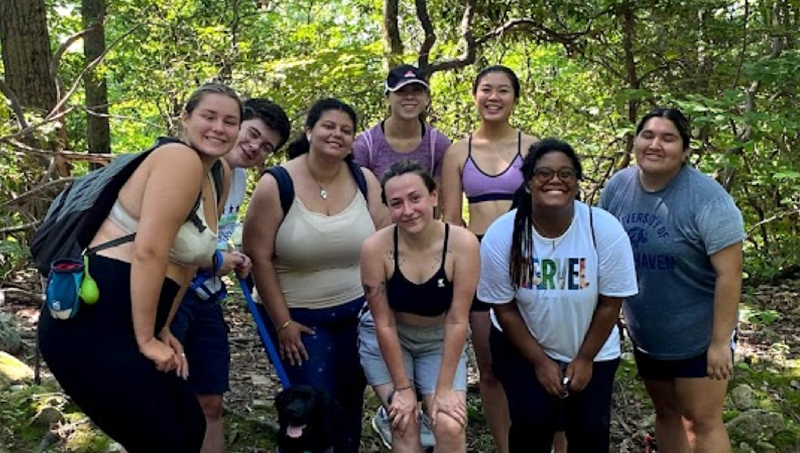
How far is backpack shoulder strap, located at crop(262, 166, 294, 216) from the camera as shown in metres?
3.37

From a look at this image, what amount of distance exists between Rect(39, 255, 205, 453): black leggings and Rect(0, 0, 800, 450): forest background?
8.86 ft

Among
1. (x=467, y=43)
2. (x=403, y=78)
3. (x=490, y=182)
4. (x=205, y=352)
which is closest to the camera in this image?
(x=205, y=352)

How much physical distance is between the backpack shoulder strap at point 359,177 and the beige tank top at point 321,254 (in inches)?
1.1

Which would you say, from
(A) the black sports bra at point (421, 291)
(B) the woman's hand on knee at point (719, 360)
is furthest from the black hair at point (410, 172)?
(B) the woman's hand on knee at point (719, 360)

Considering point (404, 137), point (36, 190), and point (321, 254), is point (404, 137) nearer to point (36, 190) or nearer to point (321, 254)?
point (321, 254)

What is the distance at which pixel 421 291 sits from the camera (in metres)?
3.27

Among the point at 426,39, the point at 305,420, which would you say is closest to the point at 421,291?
the point at 305,420

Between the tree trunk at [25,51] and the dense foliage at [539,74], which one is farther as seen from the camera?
the tree trunk at [25,51]

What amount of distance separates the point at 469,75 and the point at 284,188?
5.58m

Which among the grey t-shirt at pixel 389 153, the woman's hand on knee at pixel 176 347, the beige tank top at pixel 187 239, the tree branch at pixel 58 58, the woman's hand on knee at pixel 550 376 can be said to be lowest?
the woman's hand on knee at pixel 550 376

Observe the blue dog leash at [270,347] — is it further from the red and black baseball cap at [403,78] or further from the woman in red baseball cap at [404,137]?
the red and black baseball cap at [403,78]

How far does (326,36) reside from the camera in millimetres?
9516

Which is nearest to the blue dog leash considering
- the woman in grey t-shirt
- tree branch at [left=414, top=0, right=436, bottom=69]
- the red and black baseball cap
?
the red and black baseball cap

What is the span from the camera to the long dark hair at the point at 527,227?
10.3 ft
